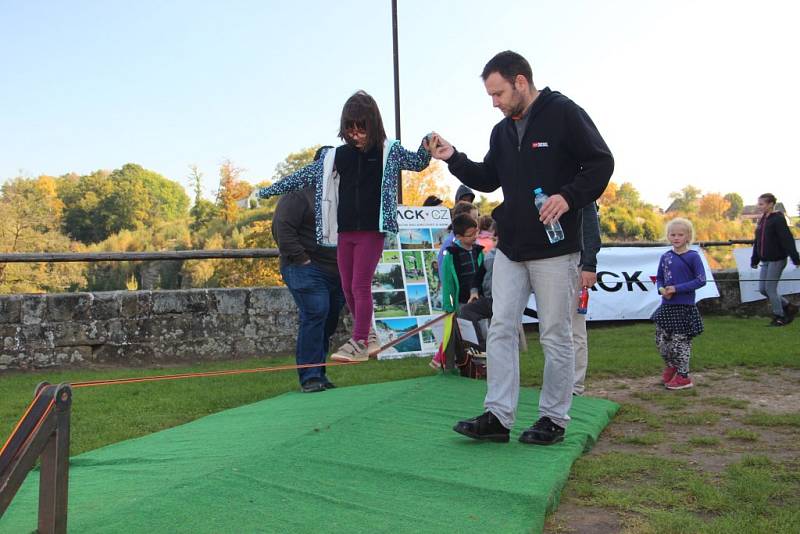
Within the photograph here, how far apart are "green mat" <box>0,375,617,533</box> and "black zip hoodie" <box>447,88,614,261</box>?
1.00 metres

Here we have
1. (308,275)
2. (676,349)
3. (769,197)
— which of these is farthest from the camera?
(769,197)

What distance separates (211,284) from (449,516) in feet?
117

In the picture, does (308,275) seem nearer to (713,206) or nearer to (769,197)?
(769,197)

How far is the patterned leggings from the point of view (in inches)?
228

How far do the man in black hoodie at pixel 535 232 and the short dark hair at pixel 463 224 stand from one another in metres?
2.60

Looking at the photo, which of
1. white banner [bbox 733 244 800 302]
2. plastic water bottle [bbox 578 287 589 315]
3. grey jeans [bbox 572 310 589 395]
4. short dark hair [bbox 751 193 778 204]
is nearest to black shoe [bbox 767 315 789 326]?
white banner [bbox 733 244 800 302]

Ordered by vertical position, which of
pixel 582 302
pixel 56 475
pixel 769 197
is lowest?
pixel 56 475

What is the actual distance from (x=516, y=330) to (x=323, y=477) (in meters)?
1.20

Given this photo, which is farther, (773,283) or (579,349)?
(773,283)

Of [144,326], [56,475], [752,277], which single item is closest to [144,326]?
[144,326]

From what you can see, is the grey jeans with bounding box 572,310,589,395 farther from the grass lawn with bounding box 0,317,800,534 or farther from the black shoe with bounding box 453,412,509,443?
the black shoe with bounding box 453,412,509,443

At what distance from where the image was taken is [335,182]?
15.6ft

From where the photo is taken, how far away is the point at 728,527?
2.51 metres

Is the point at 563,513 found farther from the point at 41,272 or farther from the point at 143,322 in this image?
the point at 41,272
